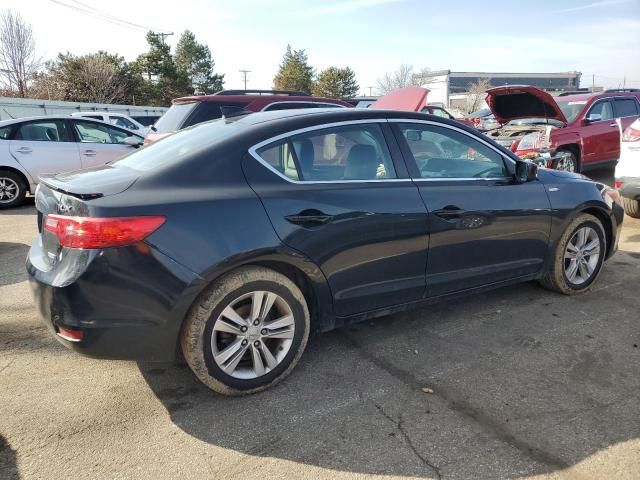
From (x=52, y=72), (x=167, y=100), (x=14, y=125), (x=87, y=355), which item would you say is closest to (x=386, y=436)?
(x=87, y=355)

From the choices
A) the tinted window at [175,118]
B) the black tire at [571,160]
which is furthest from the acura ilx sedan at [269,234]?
the black tire at [571,160]

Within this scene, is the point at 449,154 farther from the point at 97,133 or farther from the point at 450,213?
the point at 97,133

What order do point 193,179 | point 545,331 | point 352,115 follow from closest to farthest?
point 193,179
point 352,115
point 545,331

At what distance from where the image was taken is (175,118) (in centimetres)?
735

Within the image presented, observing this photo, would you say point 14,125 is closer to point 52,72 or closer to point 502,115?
point 502,115

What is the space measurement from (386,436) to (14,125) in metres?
8.83

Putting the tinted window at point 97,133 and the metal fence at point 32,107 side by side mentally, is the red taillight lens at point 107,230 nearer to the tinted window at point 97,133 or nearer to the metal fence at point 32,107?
the tinted window at point 97,133

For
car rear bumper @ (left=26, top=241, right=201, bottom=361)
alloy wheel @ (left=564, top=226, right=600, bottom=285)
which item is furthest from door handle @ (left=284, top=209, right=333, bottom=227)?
alloy wheel @ (left=564, top=226, right=600, bottom=285)

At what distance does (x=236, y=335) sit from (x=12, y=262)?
3880 millimetres

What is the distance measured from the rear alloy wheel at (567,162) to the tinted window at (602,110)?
0.93m

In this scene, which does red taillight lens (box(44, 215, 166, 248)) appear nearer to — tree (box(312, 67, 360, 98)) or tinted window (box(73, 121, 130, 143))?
tinted window (box(73, 121, 130, 143))

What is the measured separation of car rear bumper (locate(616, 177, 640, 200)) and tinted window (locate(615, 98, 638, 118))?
14.8ft

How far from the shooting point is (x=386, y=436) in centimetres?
252

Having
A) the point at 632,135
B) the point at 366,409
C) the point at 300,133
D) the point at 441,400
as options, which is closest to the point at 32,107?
the point at 632,135
